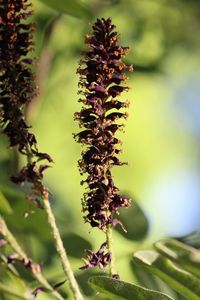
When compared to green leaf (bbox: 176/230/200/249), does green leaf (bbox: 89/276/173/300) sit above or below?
below

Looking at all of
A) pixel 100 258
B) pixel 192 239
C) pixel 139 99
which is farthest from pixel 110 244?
pixel 139 99

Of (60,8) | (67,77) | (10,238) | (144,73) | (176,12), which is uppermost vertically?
(176,12)

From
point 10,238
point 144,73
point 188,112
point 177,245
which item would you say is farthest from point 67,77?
point 10,238

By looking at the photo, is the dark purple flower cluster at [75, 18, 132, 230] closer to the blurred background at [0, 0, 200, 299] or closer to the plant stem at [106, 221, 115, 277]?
the plant stem at [106, 221, 115, 277]

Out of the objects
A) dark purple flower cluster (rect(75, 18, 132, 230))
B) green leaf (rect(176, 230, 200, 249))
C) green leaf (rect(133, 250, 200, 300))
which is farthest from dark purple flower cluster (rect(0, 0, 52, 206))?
green leaf (rect(176, 230, 200, 249))

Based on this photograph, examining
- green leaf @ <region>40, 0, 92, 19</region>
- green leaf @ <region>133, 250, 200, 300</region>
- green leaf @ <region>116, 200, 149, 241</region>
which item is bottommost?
green leaf @ <region>133, 250, 200, 300</region>

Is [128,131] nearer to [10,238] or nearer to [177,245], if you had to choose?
[177,245]

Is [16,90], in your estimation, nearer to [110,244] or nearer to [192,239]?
[110,244]
